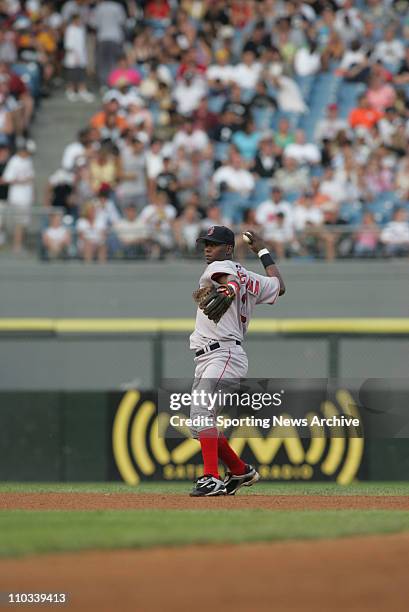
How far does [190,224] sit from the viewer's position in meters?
16.1

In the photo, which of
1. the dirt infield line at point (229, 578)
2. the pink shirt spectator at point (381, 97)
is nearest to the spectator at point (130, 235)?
the pink shirt spectator at point (381, 97)

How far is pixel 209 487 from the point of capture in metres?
9.11

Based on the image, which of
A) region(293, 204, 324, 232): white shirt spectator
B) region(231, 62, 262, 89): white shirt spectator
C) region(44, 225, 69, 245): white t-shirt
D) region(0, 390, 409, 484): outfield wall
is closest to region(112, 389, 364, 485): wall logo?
region(0, 390, 409, 484): outfield wall

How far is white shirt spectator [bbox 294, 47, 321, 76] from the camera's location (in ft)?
62.6

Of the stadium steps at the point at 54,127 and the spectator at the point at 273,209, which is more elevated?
the stadium steps at the point at 54,127

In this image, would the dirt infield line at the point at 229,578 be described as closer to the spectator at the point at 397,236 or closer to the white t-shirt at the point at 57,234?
the spectator at the point at 397,236

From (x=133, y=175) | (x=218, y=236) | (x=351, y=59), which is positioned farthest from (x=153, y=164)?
(x=218, y=236)

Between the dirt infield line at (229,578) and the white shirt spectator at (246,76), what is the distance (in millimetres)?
12323

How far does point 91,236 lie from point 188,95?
3318 millimetres

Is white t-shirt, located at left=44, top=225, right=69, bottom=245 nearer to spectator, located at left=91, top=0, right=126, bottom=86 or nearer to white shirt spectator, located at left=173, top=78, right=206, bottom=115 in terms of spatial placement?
white shirt spectator, located at left=173, top=78, right=206, bottom=115

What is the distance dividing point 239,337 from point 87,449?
561cm

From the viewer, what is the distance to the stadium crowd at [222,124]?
16.4 m

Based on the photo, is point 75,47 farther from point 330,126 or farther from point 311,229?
point 311,229

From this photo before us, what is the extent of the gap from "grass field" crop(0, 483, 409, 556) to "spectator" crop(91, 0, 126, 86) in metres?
12.4
